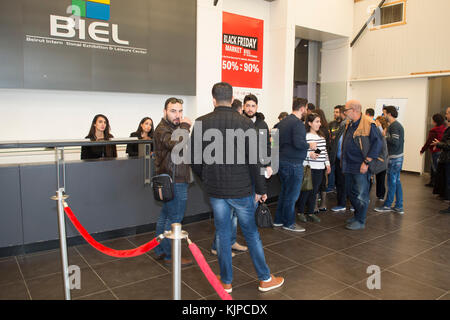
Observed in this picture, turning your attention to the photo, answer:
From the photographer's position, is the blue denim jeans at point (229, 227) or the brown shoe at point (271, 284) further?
the brown shoe at point (271, 284)

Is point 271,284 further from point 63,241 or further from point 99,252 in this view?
point 99,252

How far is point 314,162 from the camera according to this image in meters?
4.65

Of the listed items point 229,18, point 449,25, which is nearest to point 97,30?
point 229,18

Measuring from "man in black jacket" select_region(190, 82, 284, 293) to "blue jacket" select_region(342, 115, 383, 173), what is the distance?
7.07 feet

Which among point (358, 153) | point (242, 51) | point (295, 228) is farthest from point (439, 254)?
point (242, 51)

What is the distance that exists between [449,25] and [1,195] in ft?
31.1

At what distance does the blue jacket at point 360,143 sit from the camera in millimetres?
4273

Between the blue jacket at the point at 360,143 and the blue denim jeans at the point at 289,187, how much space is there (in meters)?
0.72

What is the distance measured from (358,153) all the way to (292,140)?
3.05 ft

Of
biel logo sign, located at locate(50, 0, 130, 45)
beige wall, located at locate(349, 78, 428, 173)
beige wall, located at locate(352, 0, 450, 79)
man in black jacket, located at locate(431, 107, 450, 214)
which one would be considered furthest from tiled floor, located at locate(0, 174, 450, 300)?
beige wall, located at locate(352, 0, 450, 79)

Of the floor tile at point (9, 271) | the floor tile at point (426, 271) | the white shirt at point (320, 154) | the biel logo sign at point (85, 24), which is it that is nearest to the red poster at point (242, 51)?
the biel logo sign at point (85, 24)

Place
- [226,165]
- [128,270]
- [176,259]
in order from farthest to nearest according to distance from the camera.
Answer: [128,270] < [226,165] < [176,259]

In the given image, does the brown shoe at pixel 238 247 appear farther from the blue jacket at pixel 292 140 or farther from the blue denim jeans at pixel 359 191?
the blue denim jeans at pixel 359 191

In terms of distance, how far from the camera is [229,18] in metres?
7.93
